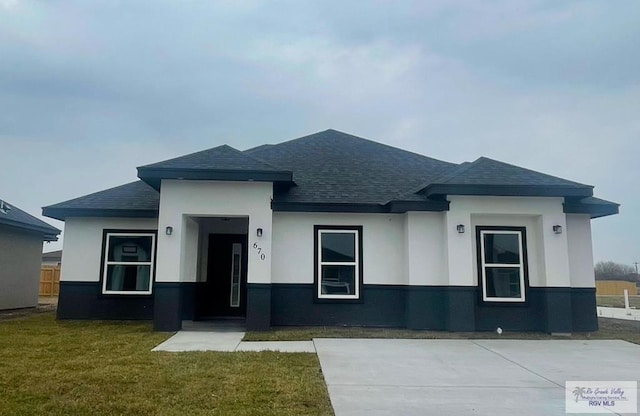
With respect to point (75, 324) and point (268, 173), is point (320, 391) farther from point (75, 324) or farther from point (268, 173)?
point (75, 324)

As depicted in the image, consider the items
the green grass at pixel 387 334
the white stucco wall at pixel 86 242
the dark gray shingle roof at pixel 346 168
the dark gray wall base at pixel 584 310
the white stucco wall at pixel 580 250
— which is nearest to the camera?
the green grass at pixel 387 334

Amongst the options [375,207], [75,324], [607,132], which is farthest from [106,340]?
[607,132]

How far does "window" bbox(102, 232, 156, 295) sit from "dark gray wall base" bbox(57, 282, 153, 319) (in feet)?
0.85

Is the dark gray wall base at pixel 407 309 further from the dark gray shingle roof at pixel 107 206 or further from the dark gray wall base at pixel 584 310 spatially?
the dark gray shingle roof at pixel 107 206

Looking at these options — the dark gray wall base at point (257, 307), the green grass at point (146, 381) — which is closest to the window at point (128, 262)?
the green grass at point (146, 381)

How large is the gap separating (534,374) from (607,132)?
1475cm

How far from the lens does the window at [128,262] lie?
1152 centimetres

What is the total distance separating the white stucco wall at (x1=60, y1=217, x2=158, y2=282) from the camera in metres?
11.5

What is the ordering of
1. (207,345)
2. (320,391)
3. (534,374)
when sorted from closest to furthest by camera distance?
(320,391) < (534,374) < (207,345)

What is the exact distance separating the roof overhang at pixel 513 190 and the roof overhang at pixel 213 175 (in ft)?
11.3

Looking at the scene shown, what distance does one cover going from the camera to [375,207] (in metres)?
10.5

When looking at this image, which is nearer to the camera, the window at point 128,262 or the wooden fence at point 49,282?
the window at point 128,262

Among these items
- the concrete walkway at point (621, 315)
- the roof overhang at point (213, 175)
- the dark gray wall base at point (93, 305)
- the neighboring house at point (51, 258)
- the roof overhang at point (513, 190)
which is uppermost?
the roof overhang at point (213, 175)

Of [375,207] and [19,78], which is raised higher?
[19,78]
